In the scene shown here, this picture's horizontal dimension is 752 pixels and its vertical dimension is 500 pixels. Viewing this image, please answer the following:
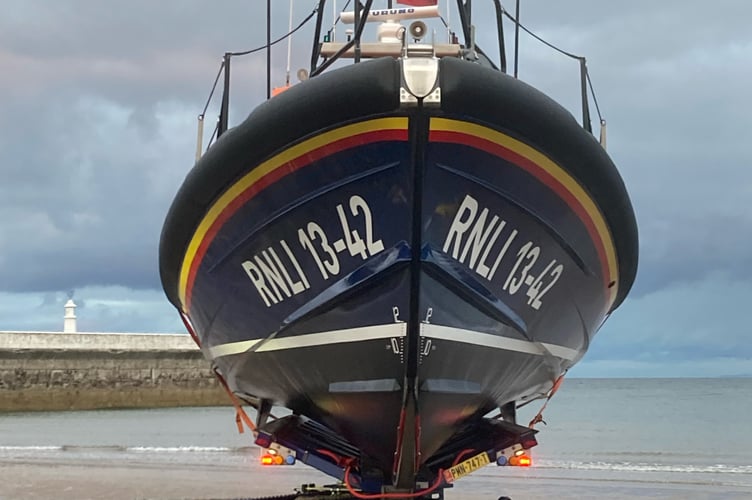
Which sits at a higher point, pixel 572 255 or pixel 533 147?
pixel 533 147

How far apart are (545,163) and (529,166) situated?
90 millimetres

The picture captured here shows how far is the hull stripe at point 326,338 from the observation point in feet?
13.1

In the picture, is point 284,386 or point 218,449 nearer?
point 284,386

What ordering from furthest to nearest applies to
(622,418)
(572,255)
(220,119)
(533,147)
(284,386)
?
(622,418), (220,119), (284,386), (572,255), (533,147)

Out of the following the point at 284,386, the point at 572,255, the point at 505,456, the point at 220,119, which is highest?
the point at 220,119

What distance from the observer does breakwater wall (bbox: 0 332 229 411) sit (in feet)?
88.5

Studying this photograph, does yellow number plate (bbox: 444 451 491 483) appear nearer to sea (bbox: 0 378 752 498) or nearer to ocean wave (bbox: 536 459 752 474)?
sea (bbox: 0 378 752 498)

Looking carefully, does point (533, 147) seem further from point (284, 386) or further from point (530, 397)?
point (530, 397)

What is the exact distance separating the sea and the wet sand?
12.0 inches

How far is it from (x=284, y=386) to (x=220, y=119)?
5.18ft

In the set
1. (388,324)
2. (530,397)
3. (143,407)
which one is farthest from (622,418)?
(388,324)

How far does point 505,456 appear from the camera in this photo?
506 centimetres

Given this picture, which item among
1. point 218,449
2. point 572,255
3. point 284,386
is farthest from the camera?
point 218,449

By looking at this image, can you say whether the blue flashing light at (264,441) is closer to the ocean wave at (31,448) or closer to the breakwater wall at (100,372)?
the ocean wave at (31,448)
